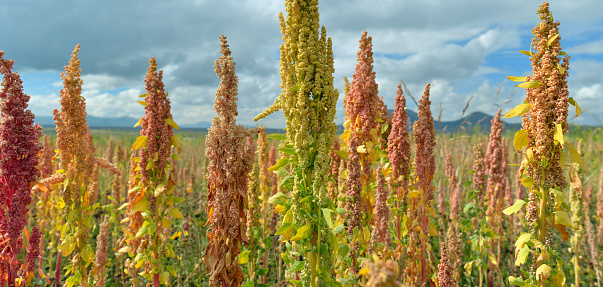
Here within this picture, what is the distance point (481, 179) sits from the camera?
4.91m

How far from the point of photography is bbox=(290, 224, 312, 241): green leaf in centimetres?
216

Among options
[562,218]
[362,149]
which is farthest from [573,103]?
[362,149]

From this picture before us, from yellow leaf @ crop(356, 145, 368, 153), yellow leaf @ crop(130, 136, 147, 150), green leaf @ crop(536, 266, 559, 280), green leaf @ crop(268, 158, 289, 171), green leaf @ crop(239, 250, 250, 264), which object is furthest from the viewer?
yellow leaf @ crop(356, 145, 368, 153)

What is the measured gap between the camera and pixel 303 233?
2186 millimetres

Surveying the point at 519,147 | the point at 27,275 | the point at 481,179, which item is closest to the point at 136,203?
the point at 27,275

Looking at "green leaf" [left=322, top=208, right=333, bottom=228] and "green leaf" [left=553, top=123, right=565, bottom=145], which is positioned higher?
"green leaf" [left=553, top=123, right=565, bottom=145]

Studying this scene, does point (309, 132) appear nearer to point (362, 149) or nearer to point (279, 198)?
point (279, 198)

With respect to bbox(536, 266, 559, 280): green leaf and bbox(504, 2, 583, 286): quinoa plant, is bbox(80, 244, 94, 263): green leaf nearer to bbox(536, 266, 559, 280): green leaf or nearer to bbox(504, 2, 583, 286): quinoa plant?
bbox(504, 2, 583, 286): quinoa plant

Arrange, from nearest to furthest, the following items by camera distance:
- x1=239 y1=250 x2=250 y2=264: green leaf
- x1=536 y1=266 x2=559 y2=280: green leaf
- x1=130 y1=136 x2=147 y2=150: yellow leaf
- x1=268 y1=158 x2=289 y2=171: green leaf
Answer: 1. x1=536 y1=266 x2=559 y2=280: green leaf
2. x1=268 y1=158 x2=289 y2=171: green leaf
3. x1=239 y1=250 x2=250 y2=264: green leaf
4. x1=130 y1=136 x2=147 y2=150: yellow leaf

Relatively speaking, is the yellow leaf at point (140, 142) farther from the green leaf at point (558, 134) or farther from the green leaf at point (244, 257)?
the green leaf at point (558, 134)

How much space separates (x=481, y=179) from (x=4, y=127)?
17.8 ft

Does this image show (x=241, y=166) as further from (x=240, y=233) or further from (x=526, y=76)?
(x=526, y=76)

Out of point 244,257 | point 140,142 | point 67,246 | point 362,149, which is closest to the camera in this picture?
point 244,257

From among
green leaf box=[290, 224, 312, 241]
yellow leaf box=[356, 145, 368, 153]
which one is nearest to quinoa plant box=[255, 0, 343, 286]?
green leaf box=[290, 224, 312, 241]
